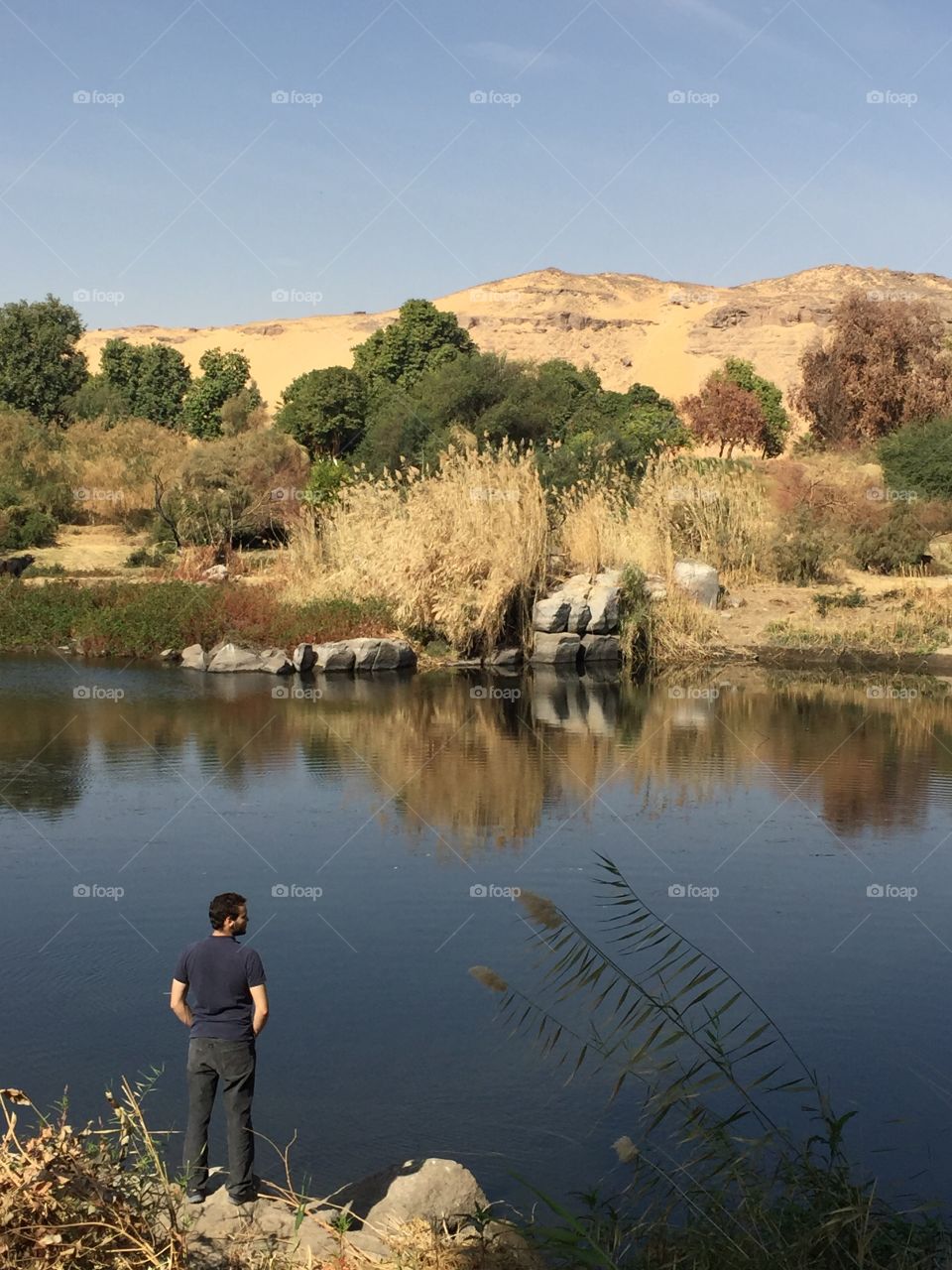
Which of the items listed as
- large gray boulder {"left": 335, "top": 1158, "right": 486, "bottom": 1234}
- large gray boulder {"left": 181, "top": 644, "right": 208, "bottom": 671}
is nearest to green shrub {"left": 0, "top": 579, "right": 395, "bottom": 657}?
large gray boulder {"left": 181, "top": 644, "right": 208, "bottom": 671}

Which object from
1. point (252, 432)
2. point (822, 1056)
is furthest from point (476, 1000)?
point (252, 432)

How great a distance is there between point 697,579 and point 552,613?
2.57 metres

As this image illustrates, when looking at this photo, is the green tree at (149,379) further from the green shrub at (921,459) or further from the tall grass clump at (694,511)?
the tall grass clump at (694,511)

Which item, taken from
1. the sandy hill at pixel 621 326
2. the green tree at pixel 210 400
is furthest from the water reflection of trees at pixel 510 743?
the sandy hill at pixel 621 326

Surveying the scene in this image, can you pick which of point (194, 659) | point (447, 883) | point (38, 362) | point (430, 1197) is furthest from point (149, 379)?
point (430, 1197)

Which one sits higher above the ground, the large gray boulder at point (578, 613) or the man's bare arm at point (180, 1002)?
the large gray boulder at point (578, 613)

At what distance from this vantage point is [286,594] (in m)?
23.8

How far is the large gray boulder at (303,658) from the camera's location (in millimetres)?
21703

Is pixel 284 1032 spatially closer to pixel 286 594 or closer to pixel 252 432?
pixel 286 594

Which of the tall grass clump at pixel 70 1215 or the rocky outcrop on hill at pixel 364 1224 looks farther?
the rocky outcrop on hill at pixel 364 1224

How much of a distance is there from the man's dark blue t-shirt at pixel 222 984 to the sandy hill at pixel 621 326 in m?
62.7

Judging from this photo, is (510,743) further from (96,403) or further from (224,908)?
(96,403)

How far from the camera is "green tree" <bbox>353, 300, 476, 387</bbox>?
52.0 m

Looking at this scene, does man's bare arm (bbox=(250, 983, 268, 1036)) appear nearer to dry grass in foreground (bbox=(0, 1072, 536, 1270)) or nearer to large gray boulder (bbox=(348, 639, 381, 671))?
dry grass in foreground (bbox=(0, 1072, 536, 1270))
